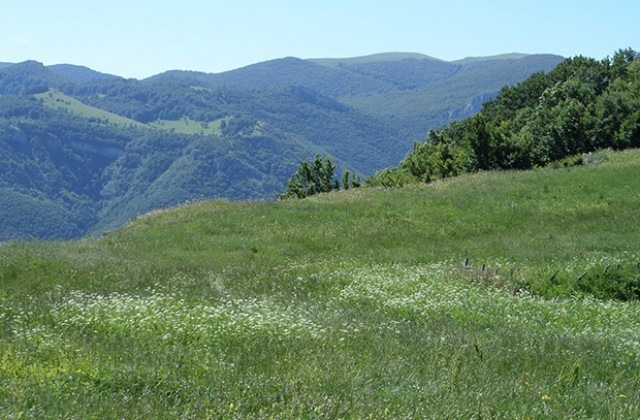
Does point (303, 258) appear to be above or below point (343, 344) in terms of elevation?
below

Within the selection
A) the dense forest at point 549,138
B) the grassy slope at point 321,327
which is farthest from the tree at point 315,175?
the grassy slope at point 321,327

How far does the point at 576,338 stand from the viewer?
12.6 m

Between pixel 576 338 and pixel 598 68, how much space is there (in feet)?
331

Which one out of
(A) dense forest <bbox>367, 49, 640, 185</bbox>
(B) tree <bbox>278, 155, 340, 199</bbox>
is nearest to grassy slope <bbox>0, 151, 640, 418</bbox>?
(A) dense forest <bbox>367, 49, 640, 185</bbox>

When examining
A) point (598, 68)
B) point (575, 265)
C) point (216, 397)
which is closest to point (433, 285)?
point (575, 265)

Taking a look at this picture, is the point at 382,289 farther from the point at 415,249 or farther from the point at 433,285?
the point at 415,249

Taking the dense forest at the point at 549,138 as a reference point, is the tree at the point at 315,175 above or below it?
below

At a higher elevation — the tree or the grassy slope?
the grassy slope

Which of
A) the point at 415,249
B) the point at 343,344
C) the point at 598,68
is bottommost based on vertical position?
the point at 415,249

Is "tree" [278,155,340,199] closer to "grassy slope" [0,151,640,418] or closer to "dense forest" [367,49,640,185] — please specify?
"dense forest" [367,49,640,185]

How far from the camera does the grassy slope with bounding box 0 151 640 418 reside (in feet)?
25.0

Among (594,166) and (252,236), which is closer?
(252,236)

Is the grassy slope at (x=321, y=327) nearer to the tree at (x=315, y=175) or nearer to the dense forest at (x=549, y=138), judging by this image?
the dense forest at (x=549, y=138)

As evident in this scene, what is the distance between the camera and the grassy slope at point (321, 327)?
25.0 ft
